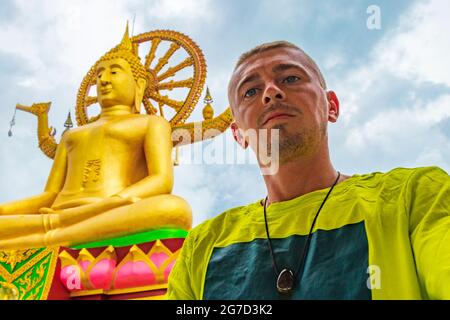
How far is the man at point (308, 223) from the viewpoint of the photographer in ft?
2.12

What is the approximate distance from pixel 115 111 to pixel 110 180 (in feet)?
2.17

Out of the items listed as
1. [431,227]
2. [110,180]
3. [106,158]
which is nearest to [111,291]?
[110,180]

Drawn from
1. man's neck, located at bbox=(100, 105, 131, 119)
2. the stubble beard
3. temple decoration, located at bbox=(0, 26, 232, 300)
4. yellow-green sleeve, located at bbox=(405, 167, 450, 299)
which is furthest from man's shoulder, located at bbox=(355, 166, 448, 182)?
man's neck, located at bbox=(100, 105, 131, 119)

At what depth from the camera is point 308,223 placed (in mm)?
792

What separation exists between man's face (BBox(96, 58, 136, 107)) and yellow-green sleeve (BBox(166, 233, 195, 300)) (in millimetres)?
2894

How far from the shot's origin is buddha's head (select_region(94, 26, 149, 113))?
3629mm

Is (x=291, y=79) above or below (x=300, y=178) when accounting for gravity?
above

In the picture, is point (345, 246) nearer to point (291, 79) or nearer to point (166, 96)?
point (291, 79)

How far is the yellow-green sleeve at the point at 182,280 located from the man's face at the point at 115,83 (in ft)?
9.49

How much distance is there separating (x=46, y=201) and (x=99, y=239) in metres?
0.84

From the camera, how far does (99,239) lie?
9.05 feet

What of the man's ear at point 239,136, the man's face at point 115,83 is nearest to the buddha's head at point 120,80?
the man's face at point 115,83

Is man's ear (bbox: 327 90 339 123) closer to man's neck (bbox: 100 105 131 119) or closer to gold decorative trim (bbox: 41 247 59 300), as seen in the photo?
gold decorative trim (bbox: 41 247 59 300)
